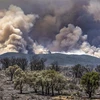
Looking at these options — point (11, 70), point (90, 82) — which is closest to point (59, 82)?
point (90, 82)

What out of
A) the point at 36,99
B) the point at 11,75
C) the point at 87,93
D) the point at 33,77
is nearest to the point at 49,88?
the point at 33,77

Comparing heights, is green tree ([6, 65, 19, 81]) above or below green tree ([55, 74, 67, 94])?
above

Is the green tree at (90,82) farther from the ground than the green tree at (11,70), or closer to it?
closer to it

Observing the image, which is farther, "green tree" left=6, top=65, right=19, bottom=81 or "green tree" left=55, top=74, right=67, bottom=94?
"green tree" left=6, top=65, right=19, bottom=81

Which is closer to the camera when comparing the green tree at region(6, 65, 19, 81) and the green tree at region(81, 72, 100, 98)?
the green tree at region(81, 72, 100, 98)

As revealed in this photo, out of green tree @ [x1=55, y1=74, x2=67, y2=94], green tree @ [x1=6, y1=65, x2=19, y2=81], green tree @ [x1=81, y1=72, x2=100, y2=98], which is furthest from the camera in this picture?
green tree @ [x1=6, y1=65, x2=19, y2=81]

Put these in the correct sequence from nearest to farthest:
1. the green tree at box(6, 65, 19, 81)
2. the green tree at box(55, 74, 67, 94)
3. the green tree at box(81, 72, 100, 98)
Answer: the green tree at box(81, 72, 100, 98), the green tree at box(55, 74, 67, 94), the green tree at box(6, 65, 19, 81)

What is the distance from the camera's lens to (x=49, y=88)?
14262cm

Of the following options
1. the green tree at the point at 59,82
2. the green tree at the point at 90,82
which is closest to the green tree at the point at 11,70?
the green tree at the point at 59,82

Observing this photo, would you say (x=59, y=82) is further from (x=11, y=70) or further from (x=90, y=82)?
(x=11, y=70)

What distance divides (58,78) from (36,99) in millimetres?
22933

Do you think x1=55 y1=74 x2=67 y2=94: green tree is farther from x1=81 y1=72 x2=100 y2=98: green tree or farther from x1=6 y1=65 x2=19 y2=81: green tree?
x1=6 y1=65 x2=19 y2=81: green tree

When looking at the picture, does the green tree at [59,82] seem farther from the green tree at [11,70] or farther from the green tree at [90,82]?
the green tree at [11,70]

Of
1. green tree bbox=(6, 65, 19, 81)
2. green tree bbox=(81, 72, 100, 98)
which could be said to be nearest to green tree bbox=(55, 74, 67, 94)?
green tree bbox=(81, 72, 100, 98)
